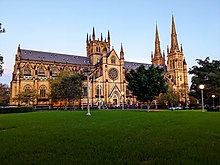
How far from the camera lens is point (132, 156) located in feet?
18.9

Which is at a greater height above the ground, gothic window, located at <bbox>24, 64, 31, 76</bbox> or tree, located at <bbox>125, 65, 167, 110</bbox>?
gothic window, located at <bbox>24, 64, 31, 76</bbox>

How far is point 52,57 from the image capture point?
3354 inches

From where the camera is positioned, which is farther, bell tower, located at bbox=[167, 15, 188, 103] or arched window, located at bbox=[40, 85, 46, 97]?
bell tower, located at bbox=[167, 15, 188, 103]

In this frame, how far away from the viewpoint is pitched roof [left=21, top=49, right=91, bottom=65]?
79188 mm

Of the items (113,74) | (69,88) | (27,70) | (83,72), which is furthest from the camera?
A: (113,74)

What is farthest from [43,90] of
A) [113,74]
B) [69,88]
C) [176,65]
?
[176,65]

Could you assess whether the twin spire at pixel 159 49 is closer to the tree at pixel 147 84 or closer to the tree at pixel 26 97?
the tree at pixel 147 84

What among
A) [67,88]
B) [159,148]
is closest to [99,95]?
[67,88]

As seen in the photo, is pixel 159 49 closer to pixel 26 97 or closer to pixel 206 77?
pixel 206 77

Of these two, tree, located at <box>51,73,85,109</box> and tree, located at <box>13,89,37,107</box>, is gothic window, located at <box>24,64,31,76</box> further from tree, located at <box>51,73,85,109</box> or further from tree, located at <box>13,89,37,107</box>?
tree, located at <box>51,73,85,109</box>

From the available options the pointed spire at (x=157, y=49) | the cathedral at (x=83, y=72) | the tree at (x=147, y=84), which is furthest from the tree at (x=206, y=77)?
the pointed spire at (x=157, y=49)

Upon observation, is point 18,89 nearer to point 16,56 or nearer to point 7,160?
point 16,56

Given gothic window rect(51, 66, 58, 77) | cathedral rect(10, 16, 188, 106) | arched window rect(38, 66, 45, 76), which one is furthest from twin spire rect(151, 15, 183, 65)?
arched window rect(38, 66, 45, 76)

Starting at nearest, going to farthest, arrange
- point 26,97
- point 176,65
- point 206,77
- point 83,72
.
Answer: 1. point 206,77
2. point 26,97
3. point 83,72
4. point 176,65
